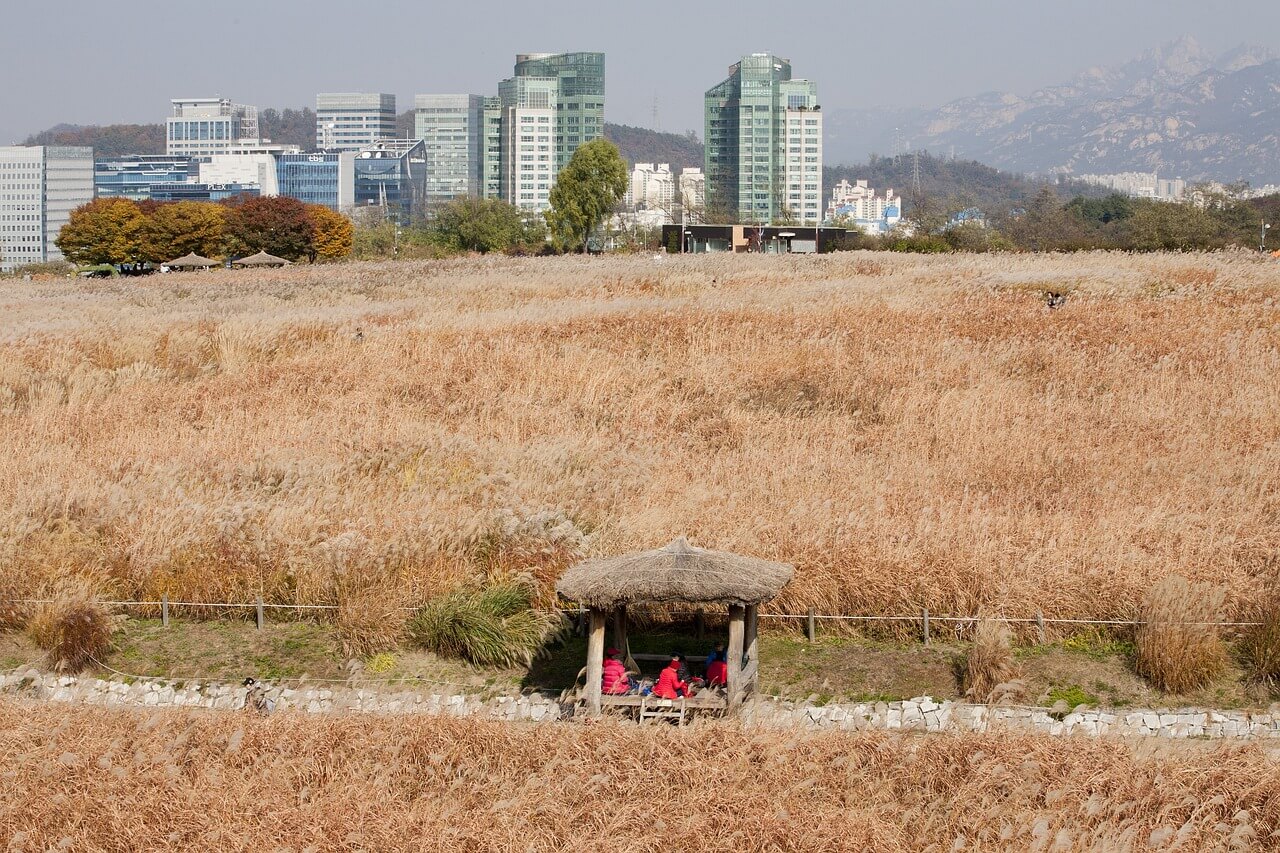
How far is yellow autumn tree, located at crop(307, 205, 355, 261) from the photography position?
86312mm

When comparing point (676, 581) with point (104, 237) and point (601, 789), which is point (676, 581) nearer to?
point (601, 789)

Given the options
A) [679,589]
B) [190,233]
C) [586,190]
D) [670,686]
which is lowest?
[670,686]

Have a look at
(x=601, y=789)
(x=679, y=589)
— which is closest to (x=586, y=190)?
(x=679, y=589)

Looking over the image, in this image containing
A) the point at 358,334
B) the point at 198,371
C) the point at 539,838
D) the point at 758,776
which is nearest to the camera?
the point at 539,838

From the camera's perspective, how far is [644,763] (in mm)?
8617

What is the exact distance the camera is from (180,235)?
80.4 m

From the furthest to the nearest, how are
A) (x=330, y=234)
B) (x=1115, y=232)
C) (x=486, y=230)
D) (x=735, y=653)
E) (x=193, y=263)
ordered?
1. (x=330, y=234)
2. (x=486, y=230)
3. (x=1115, y=232)
4. (x=193, y=263)
5. (x=735, y=653)

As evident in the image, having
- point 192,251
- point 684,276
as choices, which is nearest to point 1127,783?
point 684,276

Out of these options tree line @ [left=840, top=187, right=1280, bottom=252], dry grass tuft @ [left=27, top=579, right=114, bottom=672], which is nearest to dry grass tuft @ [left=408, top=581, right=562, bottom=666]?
dry grass tuft @ [left=27, top=579, right=114, bottom=672]

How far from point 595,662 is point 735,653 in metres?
1.10

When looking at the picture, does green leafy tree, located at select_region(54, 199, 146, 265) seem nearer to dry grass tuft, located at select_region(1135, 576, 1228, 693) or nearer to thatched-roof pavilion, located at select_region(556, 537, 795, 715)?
thatched-roof pavilion, located at select_region(556, 537, 795, 715)

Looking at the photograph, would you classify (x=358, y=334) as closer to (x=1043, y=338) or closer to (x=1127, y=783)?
(x=1043, y=338)

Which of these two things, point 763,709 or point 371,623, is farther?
point 371,623

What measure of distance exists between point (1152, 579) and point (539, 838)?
7043 mm
